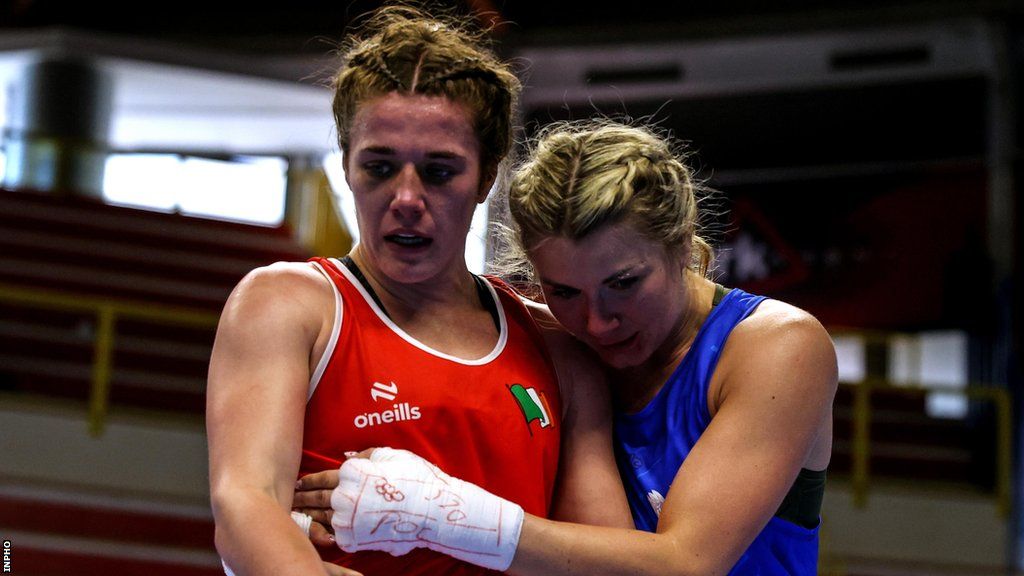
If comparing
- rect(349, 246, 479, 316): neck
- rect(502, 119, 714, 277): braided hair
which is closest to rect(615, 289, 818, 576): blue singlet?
rect(502, 119, 714, 277): braided hair

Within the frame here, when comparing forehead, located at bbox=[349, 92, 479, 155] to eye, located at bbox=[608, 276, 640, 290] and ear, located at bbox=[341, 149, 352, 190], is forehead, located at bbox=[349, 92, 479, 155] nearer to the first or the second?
ear, located at bbox=[341, 149, 352, 190]

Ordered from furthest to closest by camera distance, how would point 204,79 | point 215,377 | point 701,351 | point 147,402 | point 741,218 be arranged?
point 204,79, point 741,218, point 147,402, point 701,351, point 215,377

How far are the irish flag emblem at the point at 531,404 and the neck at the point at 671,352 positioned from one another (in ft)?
0.75

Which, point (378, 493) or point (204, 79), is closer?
point (378, 493)

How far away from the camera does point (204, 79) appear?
31.5 feet

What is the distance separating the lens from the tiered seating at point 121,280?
7.06 metres

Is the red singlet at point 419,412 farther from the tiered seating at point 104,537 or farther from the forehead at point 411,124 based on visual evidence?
the tiered seating at point 104,537

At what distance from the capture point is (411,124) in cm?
182

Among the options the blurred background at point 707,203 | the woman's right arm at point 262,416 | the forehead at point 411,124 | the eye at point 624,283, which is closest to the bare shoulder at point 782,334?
the eye at point 624,283

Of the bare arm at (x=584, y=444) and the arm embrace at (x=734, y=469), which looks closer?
the arm embrace at (x=734, y=469)

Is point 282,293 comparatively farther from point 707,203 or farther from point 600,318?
point 707,203

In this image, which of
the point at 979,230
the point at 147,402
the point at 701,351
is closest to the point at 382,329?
the point at 701,351

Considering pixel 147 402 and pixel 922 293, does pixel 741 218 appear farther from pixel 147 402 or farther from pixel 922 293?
pixel 147 402

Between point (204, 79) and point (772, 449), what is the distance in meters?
8.53
